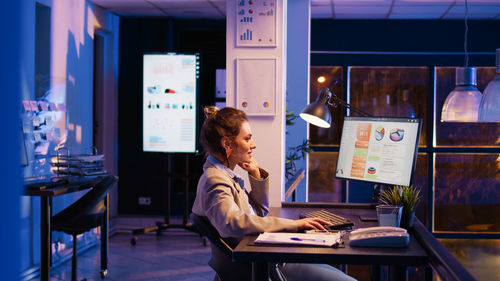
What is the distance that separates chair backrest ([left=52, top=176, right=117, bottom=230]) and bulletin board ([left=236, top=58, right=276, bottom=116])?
143 cm

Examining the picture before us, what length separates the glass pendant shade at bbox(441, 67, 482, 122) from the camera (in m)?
3.13

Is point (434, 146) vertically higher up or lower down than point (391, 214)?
higher up

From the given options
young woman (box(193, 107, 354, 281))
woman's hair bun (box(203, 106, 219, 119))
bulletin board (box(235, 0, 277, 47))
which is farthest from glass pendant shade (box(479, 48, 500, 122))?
bulletin board (box(235, 0, 277, 47))

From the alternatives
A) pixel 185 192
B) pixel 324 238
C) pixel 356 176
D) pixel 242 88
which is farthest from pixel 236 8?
pixel 185 192

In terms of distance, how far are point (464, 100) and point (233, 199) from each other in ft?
5.68

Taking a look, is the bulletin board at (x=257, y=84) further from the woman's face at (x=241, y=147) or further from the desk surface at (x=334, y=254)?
the desk surface at (x=334, y=254)

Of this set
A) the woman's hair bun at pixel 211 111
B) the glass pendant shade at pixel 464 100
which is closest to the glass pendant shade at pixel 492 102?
the glass pendant shade at pixel 464 100

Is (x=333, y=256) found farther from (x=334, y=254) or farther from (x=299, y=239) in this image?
(x=299, y=239)

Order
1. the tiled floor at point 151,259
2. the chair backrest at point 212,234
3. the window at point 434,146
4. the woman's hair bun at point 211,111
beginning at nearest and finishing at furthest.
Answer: the chair backrest at point 212,234
the woman's hair bun at point 211,111
the tiled floor at point 151,259
the window at point 434,146

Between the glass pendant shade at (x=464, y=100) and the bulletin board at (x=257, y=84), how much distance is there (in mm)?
1215

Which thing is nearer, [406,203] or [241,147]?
[406,203]

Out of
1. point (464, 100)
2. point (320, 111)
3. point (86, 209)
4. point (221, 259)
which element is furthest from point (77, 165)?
point (464, 100)

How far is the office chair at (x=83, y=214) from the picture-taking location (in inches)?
161

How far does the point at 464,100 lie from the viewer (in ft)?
10.3
